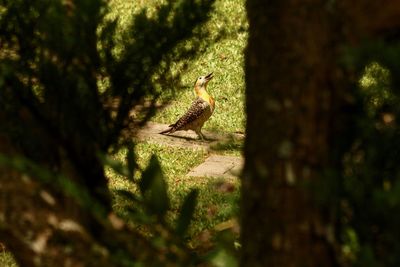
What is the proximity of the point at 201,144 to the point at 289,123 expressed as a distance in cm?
623

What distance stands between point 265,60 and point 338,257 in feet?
1.91

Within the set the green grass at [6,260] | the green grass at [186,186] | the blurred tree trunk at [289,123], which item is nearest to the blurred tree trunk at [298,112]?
the blurred tree trunk at [289,123]

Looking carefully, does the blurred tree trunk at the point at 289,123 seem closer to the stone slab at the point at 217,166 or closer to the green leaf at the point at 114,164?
the green leaf at the point at 114,164

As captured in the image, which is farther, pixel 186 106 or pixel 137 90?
pixel 186 106

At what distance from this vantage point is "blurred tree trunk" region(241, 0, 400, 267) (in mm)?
2260

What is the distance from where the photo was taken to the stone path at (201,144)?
7.54 meters

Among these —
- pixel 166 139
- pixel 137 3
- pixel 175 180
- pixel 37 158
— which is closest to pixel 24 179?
pixel 37 158

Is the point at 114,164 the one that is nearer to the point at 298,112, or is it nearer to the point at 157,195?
the point at 157,195

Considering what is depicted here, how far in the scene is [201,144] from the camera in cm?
849

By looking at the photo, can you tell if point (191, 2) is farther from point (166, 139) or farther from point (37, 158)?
point (166, 139)

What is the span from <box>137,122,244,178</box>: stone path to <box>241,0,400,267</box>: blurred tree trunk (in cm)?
483

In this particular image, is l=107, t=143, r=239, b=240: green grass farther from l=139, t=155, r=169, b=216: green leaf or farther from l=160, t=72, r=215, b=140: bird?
l=139, t=155, r=169, b=216: green leaf

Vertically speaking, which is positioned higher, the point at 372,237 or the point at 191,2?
the point at 191,2

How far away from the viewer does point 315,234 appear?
2.34 metres
